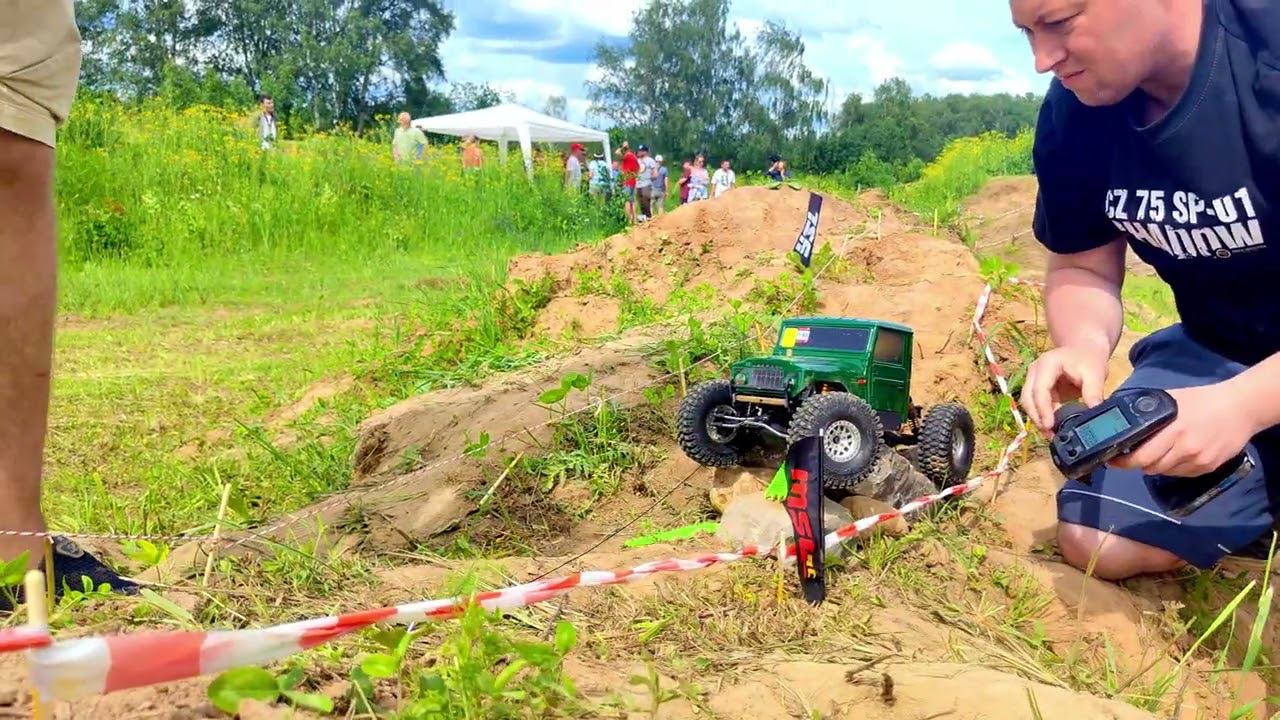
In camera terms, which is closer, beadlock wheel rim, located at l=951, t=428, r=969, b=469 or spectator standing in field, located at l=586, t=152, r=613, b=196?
beadlock wheel rim, located at l=951, t=428, r=969, b=469

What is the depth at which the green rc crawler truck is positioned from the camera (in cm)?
325

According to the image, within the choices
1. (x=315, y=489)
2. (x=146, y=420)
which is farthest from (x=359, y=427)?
(x=146, y=420)

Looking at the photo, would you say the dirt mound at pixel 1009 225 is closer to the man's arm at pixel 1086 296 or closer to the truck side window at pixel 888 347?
the truck side window at pixel 888 347

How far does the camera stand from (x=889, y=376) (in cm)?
349

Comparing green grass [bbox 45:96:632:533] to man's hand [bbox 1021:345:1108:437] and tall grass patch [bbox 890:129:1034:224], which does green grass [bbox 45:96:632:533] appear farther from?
tall grass patch [bbox 890:129:1034:224]

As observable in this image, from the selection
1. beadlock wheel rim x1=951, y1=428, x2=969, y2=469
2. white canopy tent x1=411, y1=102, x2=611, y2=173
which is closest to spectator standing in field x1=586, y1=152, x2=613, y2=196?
white canopy tent x1=411, y1=102, x2=611, y2=173

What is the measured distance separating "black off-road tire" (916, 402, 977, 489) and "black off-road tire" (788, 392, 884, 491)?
40 cm

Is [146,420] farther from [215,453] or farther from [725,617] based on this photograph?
[725,617]

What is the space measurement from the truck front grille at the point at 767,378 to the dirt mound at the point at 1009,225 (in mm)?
3473

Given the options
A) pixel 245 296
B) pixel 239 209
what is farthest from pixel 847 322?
pixel 239 209

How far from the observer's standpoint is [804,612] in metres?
2.43

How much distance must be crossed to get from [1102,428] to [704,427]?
1350 millimetres

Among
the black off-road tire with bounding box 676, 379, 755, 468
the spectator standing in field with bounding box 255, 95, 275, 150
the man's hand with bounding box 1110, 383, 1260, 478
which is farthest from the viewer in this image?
the spectator standing in field with bounding box 255, 95, 275, 150

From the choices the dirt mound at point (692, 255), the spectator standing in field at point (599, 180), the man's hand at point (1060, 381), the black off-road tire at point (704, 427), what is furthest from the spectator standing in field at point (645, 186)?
the man's hand at point (1060, 381)
